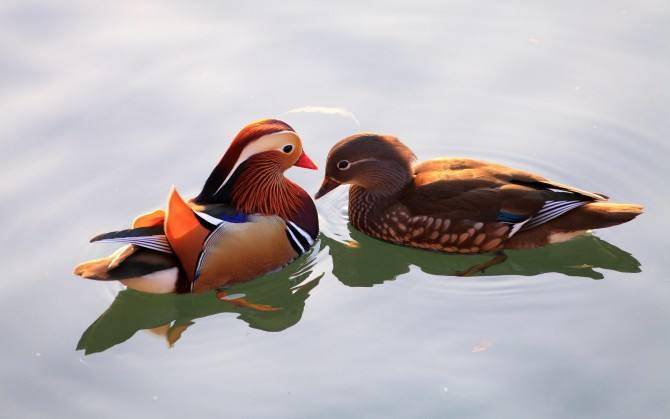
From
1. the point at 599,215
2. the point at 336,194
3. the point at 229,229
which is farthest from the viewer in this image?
the point at 336,194

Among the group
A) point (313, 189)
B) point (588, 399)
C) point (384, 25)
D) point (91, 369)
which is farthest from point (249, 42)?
point (588, 399)

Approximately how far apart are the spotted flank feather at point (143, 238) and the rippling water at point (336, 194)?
1.44ft

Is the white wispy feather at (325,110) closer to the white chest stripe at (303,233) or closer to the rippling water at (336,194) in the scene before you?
the rippling water at (336,194)

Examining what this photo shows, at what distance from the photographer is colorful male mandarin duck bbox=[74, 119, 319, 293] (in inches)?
219

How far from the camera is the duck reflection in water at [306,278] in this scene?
226 inches

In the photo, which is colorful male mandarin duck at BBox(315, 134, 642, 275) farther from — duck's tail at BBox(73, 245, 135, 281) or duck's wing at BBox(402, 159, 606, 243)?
duck's tail at BBox(73, 245, 135, 281)

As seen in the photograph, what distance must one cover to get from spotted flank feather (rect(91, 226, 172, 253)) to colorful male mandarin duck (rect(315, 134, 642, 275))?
1176 mm

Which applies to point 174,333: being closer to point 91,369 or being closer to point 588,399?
point 91,369

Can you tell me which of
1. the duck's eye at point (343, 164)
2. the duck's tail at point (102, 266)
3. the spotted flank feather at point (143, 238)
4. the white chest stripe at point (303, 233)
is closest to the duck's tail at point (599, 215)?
the duck's eye at point (343, 164)

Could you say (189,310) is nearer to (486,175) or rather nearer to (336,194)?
(336,194)

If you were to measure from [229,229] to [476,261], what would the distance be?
57.0 inches

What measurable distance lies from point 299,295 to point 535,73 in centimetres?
262

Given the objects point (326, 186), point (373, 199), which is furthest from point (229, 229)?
point (373, 199)

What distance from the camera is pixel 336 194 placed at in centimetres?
683
